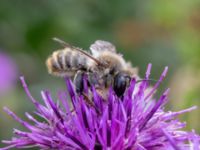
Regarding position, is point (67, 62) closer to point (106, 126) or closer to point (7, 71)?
point (106, 126)

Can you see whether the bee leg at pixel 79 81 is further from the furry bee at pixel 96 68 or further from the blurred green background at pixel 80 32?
the blurred green background at pixel 80 32

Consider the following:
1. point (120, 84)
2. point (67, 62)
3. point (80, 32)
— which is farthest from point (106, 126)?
point (80, 32)

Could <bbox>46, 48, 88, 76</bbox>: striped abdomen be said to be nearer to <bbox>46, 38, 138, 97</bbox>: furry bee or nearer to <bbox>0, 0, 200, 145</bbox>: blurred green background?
<bbox>46, 38, 138, 97</bbox>: furry bee

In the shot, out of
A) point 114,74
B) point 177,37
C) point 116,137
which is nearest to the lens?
point 116,137

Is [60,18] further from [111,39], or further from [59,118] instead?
[59,118]

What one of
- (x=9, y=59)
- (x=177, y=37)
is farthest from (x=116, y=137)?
(x=9, y=59)

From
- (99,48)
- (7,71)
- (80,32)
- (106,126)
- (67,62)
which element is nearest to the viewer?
(106,126)
